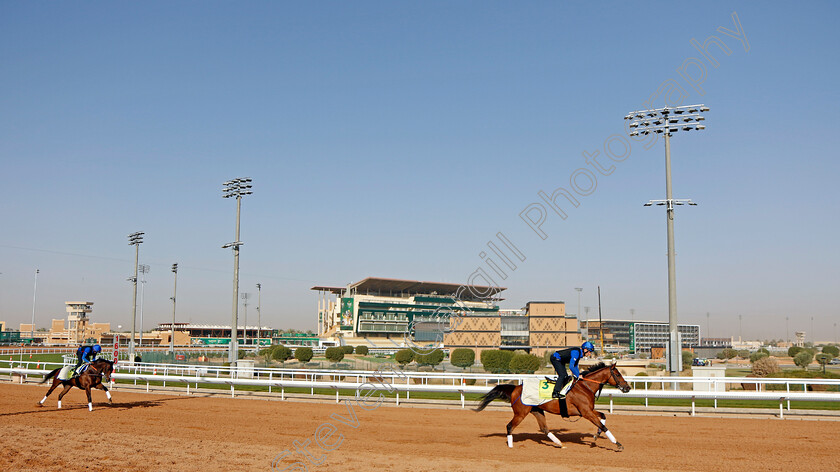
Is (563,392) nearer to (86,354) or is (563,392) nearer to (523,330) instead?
(86,354)

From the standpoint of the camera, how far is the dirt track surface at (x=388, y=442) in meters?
8.79

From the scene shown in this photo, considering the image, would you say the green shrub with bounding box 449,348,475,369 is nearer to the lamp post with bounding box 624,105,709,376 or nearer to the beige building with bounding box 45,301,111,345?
the lamp post with bounding box 624,105,709,376

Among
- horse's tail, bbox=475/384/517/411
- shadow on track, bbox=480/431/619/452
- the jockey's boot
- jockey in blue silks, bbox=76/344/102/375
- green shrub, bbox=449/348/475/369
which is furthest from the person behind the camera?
green shrub, bbox=449/348/475/369

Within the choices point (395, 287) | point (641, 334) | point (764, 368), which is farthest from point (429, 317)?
point (641, 334)

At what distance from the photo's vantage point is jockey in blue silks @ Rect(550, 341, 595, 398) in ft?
32.7

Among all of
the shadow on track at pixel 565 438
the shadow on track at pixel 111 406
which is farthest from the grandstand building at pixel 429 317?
the shadow on track at pixel 565 438

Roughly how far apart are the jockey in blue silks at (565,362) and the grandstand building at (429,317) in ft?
95.1

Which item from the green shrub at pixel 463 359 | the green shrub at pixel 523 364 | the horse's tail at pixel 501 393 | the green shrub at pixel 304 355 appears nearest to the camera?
the horse's tail at pixel 501 393

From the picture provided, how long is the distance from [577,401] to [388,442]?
3.28m

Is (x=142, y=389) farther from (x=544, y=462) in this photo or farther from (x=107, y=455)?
(x=544, y=462)

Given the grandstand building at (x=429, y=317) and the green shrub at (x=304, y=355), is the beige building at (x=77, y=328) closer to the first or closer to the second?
the grandstand building at (x=429, y=317)

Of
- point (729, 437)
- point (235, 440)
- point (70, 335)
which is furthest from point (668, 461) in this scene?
point (70, 335)

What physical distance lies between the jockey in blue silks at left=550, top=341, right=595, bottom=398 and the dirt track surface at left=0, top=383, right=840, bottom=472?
3.05 ft

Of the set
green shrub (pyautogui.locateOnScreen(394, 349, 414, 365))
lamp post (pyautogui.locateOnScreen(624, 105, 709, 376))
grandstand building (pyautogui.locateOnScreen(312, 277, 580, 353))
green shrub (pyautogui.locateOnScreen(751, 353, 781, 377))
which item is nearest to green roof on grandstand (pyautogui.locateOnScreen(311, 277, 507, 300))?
grandstand building (pyautogui.locateOnScreen(312, 277, 580, 353))
